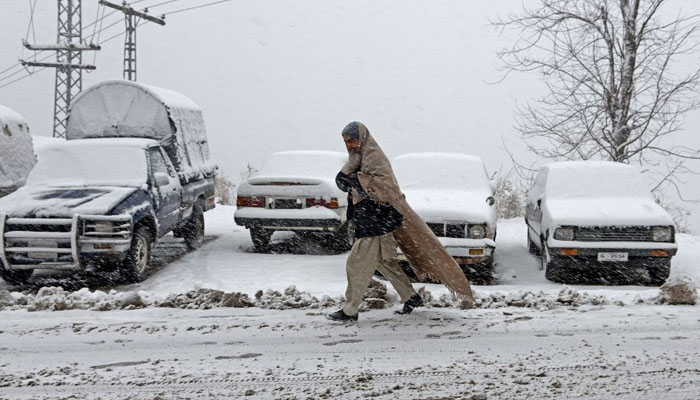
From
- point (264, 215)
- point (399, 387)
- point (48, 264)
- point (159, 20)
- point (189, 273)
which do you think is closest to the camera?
point (399, 387)

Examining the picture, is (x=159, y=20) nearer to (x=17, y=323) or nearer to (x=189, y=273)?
(x=189, y=273)

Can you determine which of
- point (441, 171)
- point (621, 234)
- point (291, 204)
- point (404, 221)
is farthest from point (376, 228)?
point (441, 171)

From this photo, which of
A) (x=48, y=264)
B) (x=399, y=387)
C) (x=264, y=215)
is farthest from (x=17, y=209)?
(x=399, y=387)

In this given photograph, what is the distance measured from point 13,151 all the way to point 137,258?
15.1 feet

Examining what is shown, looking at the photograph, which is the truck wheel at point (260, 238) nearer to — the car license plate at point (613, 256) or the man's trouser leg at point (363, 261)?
the car license plate at point (613, 256)

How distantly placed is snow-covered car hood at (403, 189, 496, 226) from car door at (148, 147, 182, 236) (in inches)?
142

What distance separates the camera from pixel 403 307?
6.24 metres

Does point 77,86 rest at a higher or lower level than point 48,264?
higher

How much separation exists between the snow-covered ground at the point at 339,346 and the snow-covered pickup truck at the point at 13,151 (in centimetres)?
496

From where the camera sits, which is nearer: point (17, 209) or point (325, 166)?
point (17, 209)

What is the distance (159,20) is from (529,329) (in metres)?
30.7

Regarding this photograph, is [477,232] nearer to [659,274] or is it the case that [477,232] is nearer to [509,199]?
[659,274]

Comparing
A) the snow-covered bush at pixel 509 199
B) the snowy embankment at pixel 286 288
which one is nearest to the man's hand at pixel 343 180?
the snowy embankment at pixel 286 288

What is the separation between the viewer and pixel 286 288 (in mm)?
7262
